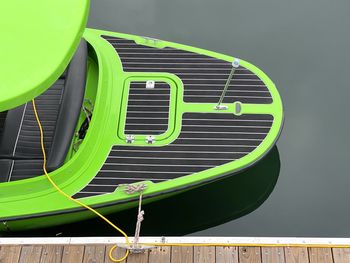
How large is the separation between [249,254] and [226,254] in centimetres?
22

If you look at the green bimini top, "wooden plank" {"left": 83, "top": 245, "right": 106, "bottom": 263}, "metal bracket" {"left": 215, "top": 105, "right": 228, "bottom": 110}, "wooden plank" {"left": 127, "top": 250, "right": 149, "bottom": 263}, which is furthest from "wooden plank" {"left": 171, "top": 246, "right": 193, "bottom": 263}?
the green bimini top

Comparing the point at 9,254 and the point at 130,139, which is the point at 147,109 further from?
the point at 9,254

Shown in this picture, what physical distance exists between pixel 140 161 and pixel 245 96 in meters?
1.51

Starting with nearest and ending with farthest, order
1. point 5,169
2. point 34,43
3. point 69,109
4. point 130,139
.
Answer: point 34,43 < point 5,169 < point 69,109 < point 130,139

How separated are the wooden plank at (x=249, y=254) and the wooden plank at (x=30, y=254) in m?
1.93

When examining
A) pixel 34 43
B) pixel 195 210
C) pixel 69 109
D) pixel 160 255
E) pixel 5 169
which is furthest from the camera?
pixel 195 210

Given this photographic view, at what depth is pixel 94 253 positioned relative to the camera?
511 centimetres

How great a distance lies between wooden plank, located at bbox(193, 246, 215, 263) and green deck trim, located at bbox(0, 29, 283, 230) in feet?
2.79

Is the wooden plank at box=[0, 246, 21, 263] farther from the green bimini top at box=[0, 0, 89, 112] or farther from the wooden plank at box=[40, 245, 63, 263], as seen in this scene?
the green bimini top at box=[0, 0, 89, 112]

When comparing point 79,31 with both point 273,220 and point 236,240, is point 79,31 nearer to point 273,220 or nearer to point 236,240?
point 236,240

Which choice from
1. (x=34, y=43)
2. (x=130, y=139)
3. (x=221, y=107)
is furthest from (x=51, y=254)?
(x=221, y=107)

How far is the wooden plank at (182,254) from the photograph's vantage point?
5066 mm

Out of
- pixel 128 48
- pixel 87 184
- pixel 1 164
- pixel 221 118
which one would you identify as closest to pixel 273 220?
pixel 221 118

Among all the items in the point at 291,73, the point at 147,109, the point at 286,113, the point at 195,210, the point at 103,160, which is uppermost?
the point at 291,73
